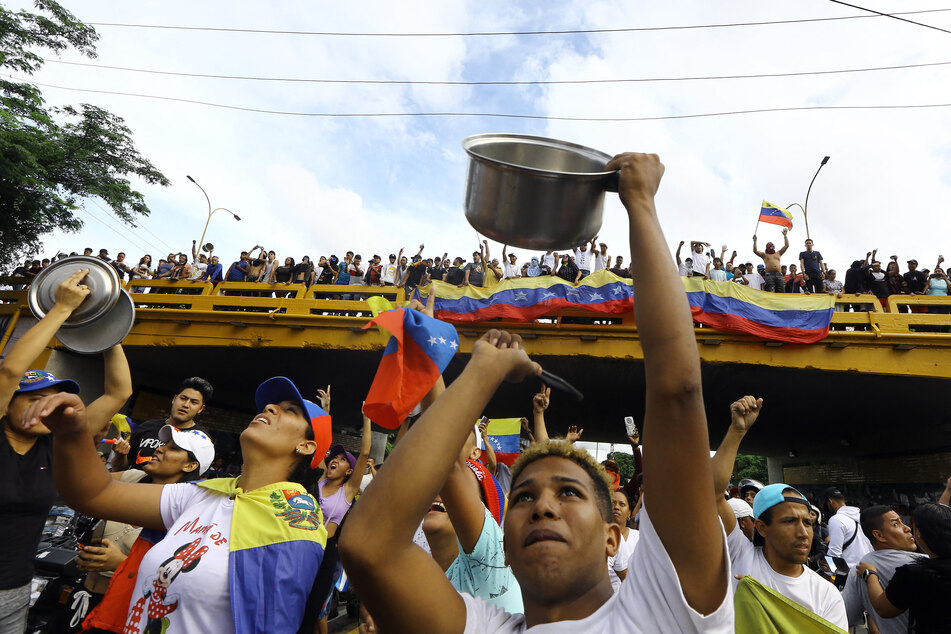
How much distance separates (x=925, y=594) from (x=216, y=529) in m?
3.63

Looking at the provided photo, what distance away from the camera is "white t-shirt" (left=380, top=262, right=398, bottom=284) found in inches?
530

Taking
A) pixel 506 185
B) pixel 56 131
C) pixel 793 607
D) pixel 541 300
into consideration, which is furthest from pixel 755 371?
pixel 56 131

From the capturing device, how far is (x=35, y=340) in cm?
224

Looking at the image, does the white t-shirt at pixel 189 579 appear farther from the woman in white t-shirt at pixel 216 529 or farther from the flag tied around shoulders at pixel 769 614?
the flag tied around shoulders at pixel 769 614

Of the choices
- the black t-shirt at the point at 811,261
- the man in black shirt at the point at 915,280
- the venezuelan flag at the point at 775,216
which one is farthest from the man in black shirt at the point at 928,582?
the venezuelan flag at the point at 775,216

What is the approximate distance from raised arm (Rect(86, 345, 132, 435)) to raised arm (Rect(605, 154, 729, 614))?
260cm

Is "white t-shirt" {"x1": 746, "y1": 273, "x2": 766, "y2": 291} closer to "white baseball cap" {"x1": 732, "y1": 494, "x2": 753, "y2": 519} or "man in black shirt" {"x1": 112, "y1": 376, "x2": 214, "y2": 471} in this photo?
"white baseball cap" {"x1": 732, "y1": 494, "x2": 753, "y2": 519}

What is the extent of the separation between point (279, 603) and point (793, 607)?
182 cm

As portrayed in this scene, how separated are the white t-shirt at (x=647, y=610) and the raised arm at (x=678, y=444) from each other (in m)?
0.02

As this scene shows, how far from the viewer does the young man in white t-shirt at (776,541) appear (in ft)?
8.73

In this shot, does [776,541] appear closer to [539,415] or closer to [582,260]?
[539,415]

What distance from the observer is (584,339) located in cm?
1062

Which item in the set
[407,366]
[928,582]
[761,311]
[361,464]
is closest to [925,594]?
[928,582]

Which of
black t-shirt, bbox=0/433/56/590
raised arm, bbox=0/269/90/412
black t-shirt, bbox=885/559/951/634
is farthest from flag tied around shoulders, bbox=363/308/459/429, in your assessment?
black t-shirt, bbox=885/559/951/634
